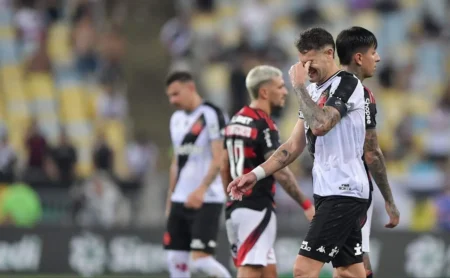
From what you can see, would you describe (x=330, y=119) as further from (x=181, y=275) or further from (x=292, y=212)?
(x=292, y=212)

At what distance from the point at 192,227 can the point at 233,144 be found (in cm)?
176

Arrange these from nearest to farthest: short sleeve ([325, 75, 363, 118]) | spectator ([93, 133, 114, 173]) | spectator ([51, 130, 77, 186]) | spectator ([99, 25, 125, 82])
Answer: short sleeve ([325, 75, 363, 118]) → spectator ([51, 130, 77, 186]) → spectator ([93, 133, 114, 173]) → spectator ([99, 25, 125, 82])

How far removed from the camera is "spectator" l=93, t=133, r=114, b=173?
20766 millimetres

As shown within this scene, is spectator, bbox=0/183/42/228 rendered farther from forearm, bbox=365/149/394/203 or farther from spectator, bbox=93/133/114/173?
forearm, bbox=365/149/394/203

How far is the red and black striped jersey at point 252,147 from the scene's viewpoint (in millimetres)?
10320

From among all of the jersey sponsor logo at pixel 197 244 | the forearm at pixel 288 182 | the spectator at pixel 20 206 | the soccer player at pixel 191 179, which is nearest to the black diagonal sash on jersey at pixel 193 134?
the soccer player at pixel 191 179

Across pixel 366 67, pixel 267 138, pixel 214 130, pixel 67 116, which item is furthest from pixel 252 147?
pixel 67 116

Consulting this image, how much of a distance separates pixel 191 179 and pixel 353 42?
3643 millimetres

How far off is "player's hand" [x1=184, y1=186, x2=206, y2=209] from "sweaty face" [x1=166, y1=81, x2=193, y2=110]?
1.07 m

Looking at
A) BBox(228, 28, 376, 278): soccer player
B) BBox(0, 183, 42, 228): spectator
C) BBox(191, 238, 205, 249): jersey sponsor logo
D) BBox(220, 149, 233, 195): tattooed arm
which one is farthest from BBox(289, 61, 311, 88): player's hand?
BBox(0, 183, 42, 228): spectator

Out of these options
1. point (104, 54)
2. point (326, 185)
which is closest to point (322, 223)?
point (326, 185)

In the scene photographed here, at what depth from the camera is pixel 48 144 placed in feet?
A: 69.2

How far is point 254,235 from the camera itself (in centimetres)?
1039

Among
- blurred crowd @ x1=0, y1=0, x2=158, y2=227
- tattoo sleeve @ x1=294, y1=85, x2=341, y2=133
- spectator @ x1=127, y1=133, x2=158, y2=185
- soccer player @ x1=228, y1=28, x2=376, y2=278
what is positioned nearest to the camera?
tattoo sleeve @ x1=294, y1=85, x2=341, y2=133
